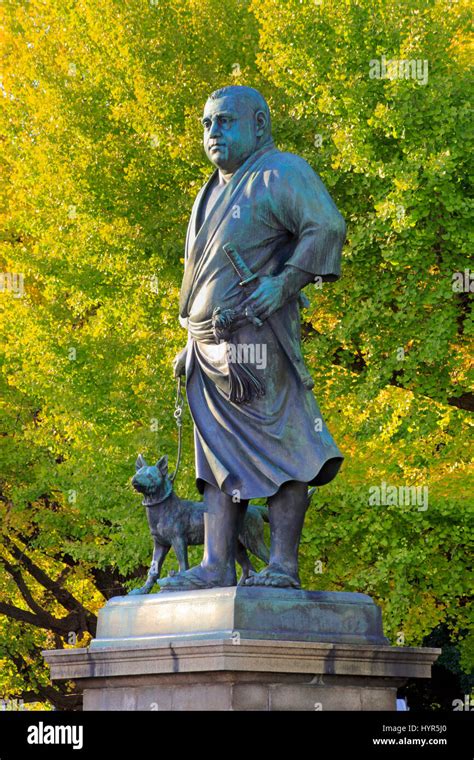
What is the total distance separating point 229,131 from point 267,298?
3.68ft

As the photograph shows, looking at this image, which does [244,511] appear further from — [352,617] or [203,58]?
[203,58]

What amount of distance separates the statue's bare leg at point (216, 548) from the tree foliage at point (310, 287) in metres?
9.70

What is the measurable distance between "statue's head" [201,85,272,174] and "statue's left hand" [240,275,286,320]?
892 mm

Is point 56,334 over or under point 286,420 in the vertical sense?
over

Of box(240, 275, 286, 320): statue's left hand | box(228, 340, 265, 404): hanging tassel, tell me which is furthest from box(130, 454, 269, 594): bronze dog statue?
box(240, 275, 286, 320): statue's left hand

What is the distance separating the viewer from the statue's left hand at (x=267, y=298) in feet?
24.8

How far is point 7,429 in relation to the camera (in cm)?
2356

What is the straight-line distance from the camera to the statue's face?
7969mm

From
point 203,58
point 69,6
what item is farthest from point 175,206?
point 69,6

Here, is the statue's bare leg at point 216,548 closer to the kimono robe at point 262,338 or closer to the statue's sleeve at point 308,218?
the kimono robe at point 262,338

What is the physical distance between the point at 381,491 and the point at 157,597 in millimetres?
10729
